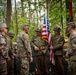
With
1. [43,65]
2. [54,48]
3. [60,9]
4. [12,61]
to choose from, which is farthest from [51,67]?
[60,9]

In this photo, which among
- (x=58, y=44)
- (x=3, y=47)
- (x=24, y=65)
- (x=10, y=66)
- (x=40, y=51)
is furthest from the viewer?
(x=10, y=66)

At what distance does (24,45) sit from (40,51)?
3.96ft

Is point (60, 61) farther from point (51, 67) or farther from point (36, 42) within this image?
point (36, 42)

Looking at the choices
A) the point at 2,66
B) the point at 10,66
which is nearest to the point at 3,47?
the point at 2,66

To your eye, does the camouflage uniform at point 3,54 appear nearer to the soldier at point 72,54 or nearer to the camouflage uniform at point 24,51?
the camouflage uniform at point 24,51

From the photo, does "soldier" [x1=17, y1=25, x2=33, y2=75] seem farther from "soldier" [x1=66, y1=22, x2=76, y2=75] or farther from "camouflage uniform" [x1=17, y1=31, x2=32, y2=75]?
"soldier" [x1=66, y1=22, x2=76, y2=75]

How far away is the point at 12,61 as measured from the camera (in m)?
8.85

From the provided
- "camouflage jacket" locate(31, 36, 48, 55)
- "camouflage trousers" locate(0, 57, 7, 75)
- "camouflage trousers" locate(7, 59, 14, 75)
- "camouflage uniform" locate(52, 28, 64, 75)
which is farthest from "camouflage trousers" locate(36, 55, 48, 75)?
"camouflage trousers" locate(0, 57, 7, 75)

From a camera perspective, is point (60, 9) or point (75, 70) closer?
point (75, 70)

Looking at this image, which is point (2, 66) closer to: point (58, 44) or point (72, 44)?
point (72, 44)

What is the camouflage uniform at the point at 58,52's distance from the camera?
8078mm

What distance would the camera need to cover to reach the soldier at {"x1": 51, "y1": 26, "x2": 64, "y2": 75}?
8.07 meters

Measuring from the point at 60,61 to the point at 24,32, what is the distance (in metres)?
1.70

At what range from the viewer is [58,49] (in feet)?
26.7
